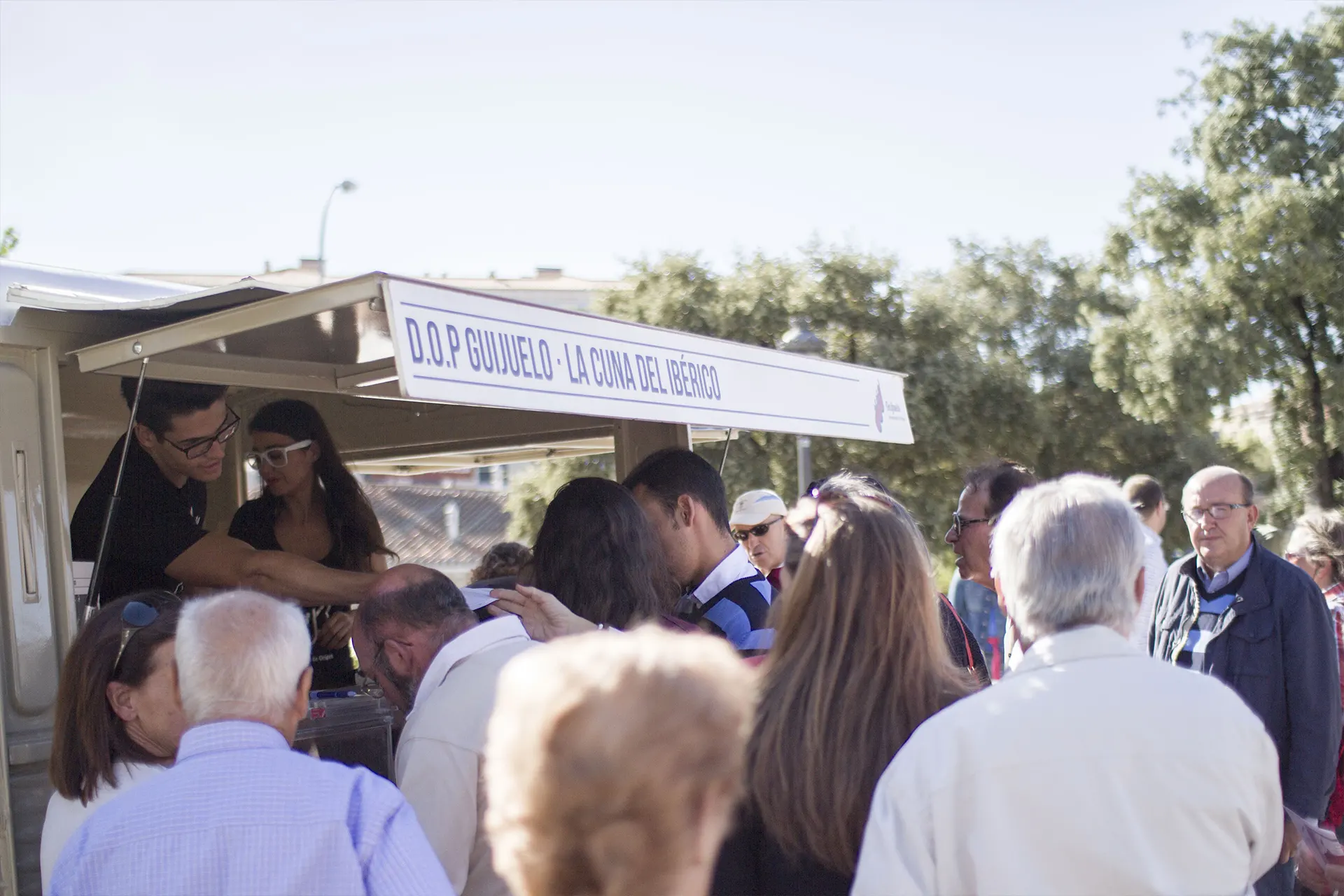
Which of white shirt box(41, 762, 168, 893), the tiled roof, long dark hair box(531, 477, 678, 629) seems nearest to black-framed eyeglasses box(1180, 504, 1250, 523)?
long dark hair box(531, 477, 678, 629)

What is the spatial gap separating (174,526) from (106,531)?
32cm

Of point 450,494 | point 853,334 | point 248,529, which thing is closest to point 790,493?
point 853,334

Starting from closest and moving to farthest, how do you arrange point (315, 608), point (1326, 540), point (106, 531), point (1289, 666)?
1. point (106, 531)
2. point (1289, 666)
3. point (315, 608)
4. point (1326, 540)

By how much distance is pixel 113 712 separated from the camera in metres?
2.58

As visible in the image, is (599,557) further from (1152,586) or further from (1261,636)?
(1152,586)

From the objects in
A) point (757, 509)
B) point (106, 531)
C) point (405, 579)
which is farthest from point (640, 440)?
point (405, 579)

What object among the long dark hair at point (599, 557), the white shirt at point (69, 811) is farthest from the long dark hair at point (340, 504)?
the white shirt at point (69, 811)

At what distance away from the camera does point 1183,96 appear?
21750mm

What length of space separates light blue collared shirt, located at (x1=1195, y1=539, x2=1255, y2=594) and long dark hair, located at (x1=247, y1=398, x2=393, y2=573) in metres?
3.18

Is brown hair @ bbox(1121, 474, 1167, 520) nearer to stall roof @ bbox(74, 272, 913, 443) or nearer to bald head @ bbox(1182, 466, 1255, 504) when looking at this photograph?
bald head @ bbox(1182, 466, 1255, 504)

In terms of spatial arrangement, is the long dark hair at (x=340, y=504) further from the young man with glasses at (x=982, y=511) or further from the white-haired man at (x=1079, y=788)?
the white-haired man at (x=1079, y=788)

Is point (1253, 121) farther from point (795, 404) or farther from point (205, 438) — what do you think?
point (205, 438)

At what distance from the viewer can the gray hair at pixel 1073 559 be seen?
2.11 m

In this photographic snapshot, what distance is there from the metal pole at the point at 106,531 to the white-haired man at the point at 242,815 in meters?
Answer: 1.23
